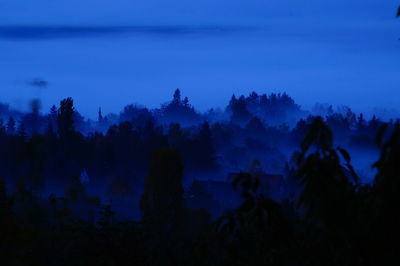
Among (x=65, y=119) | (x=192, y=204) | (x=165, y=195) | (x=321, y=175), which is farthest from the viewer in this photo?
(x=65, y=119)

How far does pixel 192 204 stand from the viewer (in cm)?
6138

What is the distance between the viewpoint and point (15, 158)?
243ft

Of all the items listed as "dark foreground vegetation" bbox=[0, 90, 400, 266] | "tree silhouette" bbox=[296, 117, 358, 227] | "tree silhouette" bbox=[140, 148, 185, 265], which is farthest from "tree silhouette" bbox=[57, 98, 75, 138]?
"tree silhouette" bbox=[296, 117, 358, 227]

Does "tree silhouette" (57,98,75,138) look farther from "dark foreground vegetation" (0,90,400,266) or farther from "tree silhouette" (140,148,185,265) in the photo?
"tree silhouette" (140,148,185,265)

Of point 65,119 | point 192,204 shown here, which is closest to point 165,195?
point 192,204

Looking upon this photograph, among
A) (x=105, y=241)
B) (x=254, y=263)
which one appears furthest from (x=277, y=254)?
(x=105, y=241)

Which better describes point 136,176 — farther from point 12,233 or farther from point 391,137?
point 391,137

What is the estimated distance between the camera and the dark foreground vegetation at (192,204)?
16.3ft

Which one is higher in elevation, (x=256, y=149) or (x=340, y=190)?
(x=256, y=149)

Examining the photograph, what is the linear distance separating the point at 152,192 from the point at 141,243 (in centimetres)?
3695

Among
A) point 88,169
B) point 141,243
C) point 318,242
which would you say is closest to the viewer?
point 318,242

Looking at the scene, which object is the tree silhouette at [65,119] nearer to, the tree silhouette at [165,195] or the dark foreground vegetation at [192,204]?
the dark foreground vegetation at [192,204]

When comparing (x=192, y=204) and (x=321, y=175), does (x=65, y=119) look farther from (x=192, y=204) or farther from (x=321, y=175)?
(x=321, y=175)

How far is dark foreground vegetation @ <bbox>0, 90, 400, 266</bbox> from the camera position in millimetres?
4953
